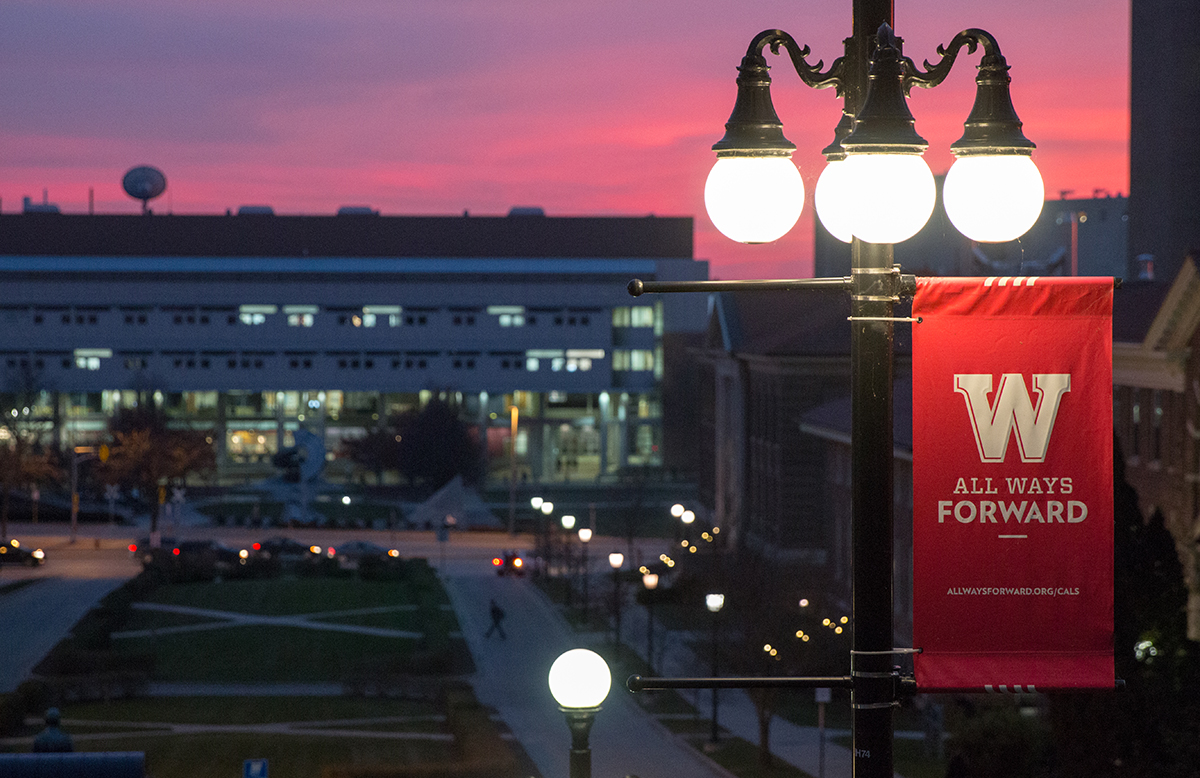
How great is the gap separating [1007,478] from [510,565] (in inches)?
2273

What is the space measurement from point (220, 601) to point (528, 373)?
174 feet

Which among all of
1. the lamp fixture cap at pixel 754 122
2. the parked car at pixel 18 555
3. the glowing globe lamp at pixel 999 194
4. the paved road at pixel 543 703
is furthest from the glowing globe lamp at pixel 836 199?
the parked car at pixel 18 555

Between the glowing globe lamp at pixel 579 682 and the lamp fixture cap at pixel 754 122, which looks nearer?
the lamp fixture cap at pixel 754 122

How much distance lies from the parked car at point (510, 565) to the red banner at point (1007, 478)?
56943mm

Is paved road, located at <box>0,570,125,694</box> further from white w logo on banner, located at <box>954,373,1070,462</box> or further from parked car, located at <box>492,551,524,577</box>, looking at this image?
white w logo on banner, located at <box>954,373,1070,462</box>

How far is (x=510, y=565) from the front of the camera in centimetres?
6356

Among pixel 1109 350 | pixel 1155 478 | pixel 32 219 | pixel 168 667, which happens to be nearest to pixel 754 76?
pixel 1109 350

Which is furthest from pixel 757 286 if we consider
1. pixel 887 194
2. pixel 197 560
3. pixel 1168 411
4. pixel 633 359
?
pixel 633 359

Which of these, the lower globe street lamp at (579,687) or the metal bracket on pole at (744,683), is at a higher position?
the metal bracket on pole at (744,683)

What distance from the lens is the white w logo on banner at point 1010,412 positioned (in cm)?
651

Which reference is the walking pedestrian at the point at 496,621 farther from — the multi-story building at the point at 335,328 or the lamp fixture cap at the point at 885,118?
the multi-story building at the point at 335,328

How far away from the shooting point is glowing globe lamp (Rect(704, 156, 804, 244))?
20.5ft

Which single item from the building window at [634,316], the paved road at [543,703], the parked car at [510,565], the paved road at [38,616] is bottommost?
the paved road at [543,703]

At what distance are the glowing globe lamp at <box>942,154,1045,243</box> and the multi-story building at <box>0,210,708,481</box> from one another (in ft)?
315
